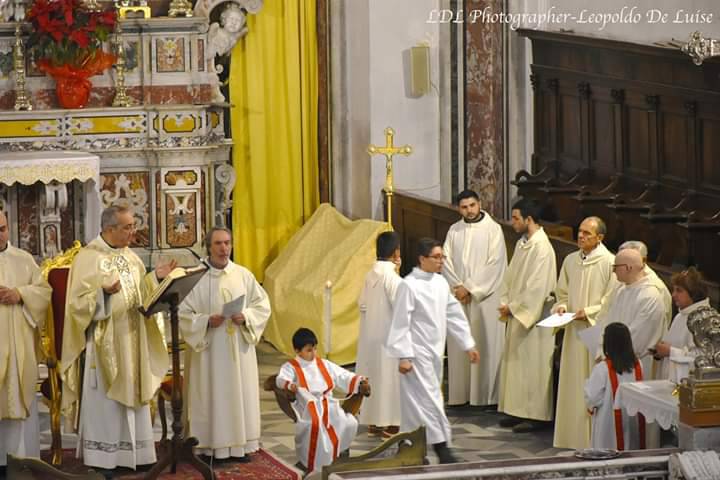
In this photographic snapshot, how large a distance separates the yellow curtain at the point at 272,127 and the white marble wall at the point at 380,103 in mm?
318

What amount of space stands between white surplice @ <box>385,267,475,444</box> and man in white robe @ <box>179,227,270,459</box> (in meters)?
0.99

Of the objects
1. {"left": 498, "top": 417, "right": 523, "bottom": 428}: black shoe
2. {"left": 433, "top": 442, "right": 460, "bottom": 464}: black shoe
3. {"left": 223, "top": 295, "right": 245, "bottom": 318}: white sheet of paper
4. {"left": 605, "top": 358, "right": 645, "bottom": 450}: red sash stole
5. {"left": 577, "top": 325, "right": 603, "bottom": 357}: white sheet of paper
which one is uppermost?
{"left": 223, "top": 295, "right": 245, "bottom": 318}: white sheet of paper

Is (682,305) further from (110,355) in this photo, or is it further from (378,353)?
(110,355)

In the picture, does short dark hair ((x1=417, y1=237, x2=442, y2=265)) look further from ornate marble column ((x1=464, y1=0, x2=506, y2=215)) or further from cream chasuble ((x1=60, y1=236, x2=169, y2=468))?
ornate marble column ((x1=464, y1=0, x2=506, y2=215))

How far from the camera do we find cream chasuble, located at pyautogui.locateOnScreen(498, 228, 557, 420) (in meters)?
11.2

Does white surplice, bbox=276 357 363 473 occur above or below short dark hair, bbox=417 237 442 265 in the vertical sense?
below

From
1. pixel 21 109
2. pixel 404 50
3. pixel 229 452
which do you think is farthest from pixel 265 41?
pixel 229 452

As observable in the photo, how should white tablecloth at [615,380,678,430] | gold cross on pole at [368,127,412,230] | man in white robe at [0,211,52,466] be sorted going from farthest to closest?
gold cross on pole at [368,127,412,230]
man in white robe at [0,211,52,466]
white tablecloth at [615,380,678,430]

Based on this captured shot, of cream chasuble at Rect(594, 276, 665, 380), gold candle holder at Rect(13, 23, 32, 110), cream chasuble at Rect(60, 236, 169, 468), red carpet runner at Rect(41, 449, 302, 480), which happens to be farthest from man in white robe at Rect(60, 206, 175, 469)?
gold candle holder at Rect(13, 23, 32, 110)

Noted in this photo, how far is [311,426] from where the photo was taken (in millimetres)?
9344

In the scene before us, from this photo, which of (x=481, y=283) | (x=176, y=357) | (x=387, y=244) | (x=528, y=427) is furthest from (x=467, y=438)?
(x=176, y=357)

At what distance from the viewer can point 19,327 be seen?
9.98 m

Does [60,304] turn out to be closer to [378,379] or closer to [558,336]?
[378,379]

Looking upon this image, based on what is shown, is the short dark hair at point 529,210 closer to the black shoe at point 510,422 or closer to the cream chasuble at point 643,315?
the black shoe at point 510,422
